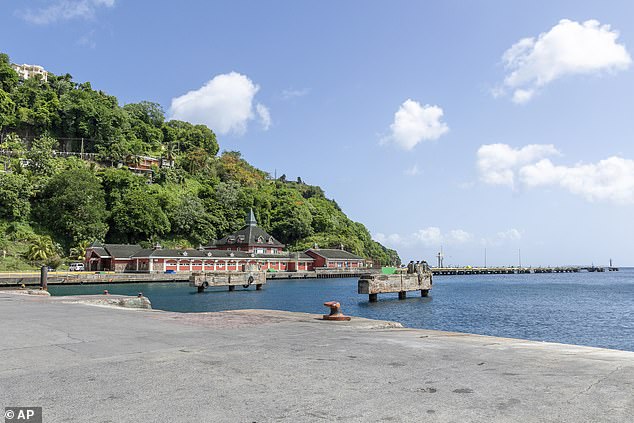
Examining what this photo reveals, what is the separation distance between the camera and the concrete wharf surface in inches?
231

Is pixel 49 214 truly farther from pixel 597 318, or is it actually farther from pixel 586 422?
pixel 586 422

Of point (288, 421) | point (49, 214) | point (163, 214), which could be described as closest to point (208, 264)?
point (163, 214)

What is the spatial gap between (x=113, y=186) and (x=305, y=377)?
112348mm

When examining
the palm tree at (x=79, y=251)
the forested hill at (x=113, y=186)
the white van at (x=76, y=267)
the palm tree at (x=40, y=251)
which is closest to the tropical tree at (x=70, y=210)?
the forested hill at (x=113, y=186)

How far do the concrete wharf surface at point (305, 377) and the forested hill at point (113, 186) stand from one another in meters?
81.4

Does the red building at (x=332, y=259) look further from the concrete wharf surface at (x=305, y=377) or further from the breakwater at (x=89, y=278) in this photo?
the concrete wharf surface at (x=305, y=377)

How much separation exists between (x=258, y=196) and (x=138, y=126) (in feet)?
163

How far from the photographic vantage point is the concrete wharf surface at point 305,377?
588 cm

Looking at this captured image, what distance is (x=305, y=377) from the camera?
25.6 ft

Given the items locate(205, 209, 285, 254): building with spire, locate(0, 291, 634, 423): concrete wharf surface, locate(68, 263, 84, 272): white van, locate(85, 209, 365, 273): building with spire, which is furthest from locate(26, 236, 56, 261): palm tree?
locate(0, 291, 634, 423): concrete wharf surface

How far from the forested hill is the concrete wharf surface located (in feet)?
267

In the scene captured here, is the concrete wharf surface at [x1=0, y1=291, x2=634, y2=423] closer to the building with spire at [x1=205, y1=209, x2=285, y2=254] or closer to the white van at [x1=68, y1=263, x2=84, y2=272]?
the white van at [x1=68, y1=263, x2=84, y2=272]

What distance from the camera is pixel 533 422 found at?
17.7ft

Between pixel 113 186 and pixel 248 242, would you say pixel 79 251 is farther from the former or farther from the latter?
pixel 248 242
